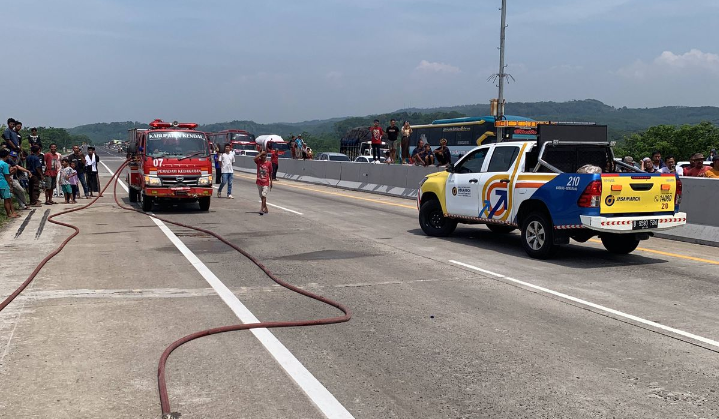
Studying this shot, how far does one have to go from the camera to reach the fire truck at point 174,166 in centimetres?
1845

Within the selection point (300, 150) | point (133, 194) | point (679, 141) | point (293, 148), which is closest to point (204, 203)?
point (133, 194)

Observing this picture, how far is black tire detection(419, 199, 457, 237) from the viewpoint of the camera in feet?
45.6

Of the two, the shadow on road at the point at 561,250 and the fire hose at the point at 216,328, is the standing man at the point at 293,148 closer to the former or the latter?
the shadow on road at the point at 561,250

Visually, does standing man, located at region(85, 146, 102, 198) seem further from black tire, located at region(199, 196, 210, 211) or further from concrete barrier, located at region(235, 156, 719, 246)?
concrete barrier, located at region(235, 156, 719, 246)

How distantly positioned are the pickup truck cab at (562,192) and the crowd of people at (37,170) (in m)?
11.3

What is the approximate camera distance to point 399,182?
27.0 m

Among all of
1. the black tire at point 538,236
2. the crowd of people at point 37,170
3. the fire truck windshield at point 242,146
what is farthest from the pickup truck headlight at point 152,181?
the fire truck windshield at point 242,146

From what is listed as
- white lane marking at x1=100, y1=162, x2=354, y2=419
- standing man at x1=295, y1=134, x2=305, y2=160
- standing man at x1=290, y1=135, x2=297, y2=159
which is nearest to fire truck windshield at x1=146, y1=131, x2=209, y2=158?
white lane marking at x1=100, y1=162, x2=354, y2=419

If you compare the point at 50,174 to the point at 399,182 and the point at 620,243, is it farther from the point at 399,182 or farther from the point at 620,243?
the point at 620,243

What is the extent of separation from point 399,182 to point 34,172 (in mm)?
13152

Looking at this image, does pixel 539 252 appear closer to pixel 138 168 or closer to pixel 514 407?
pixel 514 407

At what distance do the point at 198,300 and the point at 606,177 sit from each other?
20.5ft

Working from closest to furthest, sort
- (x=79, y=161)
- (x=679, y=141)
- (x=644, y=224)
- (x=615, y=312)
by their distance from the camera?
(x=615, y=312)
(x=644, y=224)
(x=79, y=161)
(x=679, y=141)

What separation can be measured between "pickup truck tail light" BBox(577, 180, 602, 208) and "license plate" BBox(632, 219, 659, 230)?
77 cm
